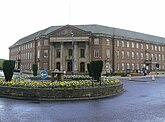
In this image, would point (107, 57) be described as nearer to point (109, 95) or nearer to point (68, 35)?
point (68, 35)

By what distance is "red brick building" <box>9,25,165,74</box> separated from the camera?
5856cm

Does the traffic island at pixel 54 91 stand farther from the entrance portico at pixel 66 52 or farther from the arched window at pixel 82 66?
the arched window at pixel 82 66

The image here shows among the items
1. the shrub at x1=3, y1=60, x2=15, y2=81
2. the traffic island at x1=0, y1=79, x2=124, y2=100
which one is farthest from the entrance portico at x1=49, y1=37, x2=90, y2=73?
the traffic island at x1=0, y1=79, x2=124, y2=100

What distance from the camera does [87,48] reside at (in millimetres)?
58469

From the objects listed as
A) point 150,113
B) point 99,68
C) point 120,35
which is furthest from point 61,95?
point 120,35

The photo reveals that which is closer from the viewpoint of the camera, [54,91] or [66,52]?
[54,91]

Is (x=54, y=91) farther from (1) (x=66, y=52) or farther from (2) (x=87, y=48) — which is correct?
(1) (x=66, y=52)

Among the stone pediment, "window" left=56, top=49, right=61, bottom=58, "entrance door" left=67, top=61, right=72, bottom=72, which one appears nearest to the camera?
the stone pediment

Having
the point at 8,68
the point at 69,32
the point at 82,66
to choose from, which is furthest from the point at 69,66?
the point at 8,68

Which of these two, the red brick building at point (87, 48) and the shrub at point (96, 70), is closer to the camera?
the shrub at point (96, 70)

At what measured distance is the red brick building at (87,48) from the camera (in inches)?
2305

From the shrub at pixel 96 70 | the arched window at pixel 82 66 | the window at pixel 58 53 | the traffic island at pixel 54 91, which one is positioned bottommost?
the traffic island at pixel 54 91

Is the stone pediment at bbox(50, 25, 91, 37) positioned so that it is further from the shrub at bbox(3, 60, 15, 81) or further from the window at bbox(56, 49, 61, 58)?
the shrub at bbox(3, 60, 15, 81)

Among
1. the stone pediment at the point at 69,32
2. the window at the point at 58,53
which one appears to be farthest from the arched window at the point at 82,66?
the stone pediment at the point at 69,32
